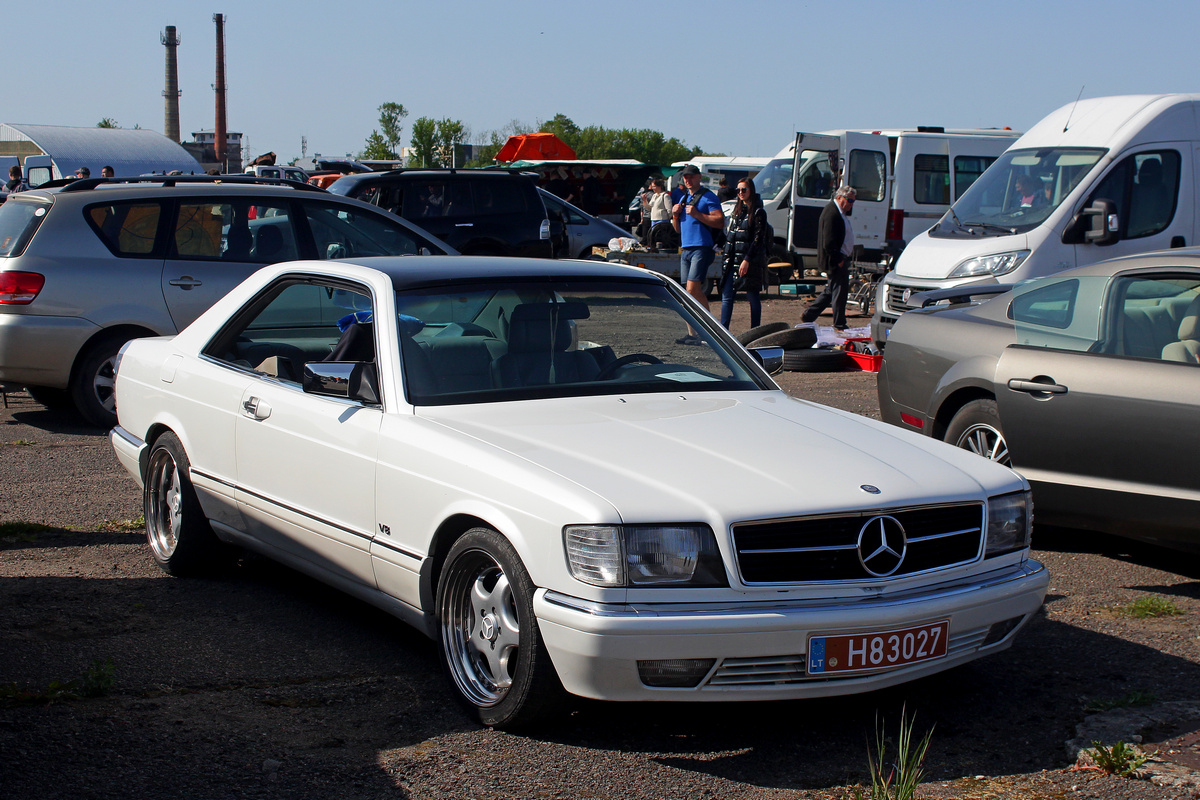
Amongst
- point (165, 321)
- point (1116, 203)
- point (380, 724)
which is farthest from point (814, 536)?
point (1116, 203)

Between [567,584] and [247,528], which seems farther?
[247,528]

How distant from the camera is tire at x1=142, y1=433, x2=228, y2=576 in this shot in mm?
5230

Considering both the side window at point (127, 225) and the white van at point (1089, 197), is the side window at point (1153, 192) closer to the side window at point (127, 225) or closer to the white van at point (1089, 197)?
the white van at point (1089, 197)

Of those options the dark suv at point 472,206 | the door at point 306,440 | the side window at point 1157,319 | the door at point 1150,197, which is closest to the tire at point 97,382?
the door at point 306,440

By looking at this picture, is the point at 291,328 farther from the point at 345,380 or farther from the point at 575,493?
the point at 575,493

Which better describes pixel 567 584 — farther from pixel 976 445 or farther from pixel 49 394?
pixel 49 394

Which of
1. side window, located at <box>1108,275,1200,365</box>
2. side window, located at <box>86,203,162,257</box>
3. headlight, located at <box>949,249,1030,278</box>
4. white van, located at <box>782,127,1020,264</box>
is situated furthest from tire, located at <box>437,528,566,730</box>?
white van, located at <box>782,127,1020,264</box>

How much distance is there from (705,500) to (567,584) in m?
0.44

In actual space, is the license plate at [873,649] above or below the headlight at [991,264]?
below

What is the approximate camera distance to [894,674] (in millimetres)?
3412

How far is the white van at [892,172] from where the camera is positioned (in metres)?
20.0

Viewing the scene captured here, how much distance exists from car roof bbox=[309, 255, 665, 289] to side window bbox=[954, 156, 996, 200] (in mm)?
16290

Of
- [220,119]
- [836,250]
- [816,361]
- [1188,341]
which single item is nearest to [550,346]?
[1188,341]

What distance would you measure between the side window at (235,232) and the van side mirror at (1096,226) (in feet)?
23.1
